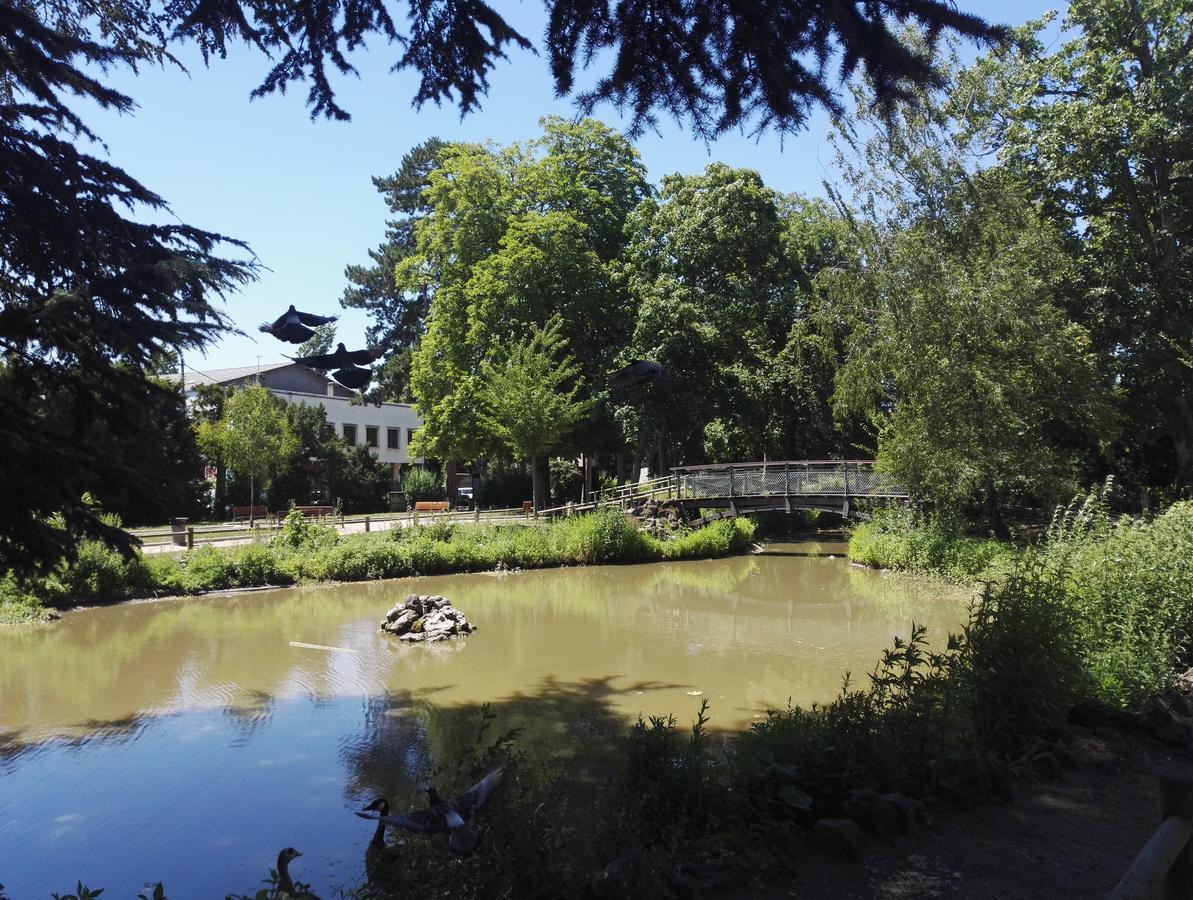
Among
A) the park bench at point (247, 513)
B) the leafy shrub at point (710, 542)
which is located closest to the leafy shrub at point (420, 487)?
the park bench at point (247, 513)

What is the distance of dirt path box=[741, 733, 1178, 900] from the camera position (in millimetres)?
4363

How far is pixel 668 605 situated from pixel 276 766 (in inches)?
434

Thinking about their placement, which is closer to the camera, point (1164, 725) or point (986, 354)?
point (1164, 725)

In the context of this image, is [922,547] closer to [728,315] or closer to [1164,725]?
[728,315]

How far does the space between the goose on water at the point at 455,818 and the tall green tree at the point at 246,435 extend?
28.5 metres

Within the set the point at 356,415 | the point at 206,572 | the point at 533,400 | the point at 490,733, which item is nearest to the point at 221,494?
the point at 356,415

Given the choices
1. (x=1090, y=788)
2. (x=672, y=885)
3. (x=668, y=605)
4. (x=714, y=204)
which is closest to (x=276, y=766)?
(x=672, y=885)

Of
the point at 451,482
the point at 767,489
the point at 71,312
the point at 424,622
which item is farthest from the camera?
the point at 451,482

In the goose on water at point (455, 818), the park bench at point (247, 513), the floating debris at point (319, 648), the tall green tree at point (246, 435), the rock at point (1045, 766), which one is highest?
the tall green tree at point (246, 435)

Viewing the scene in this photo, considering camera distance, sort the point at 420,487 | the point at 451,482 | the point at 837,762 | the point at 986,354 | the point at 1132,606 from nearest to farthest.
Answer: the point at 837,762
the point at 1132,606
the point at 986,354
the point at 451,482
the point at 420,487

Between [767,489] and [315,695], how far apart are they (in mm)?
18457

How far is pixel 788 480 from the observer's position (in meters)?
26.5

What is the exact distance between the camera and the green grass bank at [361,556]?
17625mm

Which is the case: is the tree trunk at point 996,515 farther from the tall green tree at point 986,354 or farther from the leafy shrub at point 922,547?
the leafy shrub at point 922,547
